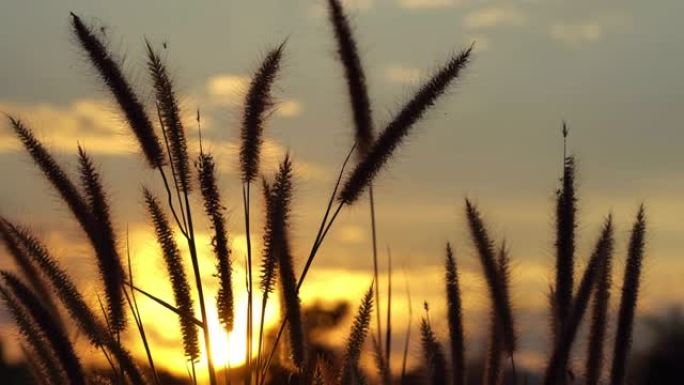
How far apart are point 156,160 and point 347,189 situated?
68 centimetres

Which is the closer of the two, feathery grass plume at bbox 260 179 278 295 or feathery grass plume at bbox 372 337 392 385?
feathery grass plume at bbox 260 179 278 295

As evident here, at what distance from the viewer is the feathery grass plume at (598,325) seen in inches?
236

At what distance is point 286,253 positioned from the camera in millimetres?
5793

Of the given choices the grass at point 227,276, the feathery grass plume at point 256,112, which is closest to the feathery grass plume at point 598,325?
the grass at point 227,276

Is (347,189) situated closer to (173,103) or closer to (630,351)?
(173,103)

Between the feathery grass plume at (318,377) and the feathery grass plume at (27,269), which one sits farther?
the feathery grass plume at (27,269)

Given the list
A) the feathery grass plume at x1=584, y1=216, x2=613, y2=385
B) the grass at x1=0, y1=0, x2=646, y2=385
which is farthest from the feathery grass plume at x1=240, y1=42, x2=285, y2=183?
the feathery grass plume at x1=584, y1=216, x2=613, y2=385

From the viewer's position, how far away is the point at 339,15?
20.9 ft

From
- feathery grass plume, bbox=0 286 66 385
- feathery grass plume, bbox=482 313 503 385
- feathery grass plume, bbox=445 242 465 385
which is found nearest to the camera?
feathery grass plume, bbox=0 286 66 385

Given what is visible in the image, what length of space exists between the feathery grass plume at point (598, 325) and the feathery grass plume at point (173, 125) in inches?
61.2

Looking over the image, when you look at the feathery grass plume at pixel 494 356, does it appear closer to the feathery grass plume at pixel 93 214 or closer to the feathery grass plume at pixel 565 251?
the feathery grass plume at pixel 565 251

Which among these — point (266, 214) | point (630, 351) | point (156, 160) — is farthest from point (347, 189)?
point (630, 351)

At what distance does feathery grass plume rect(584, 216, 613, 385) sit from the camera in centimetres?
599

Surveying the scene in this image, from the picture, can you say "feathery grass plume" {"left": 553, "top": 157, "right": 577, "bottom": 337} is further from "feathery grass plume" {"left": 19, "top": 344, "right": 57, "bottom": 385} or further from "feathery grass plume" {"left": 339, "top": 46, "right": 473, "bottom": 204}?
"feathery grass plume" {"left": 19, "top": 344, "right": 57, "bottom": 385}
